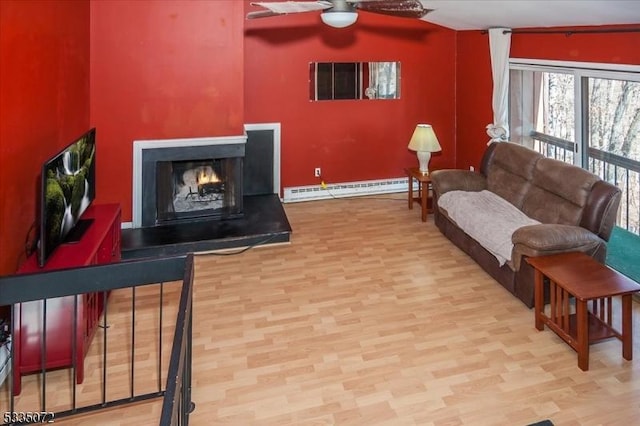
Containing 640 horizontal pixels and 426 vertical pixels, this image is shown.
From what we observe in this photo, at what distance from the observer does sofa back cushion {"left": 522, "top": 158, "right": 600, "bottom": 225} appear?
12.1ft

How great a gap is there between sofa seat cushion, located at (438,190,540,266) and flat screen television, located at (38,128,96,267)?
3.16 metres

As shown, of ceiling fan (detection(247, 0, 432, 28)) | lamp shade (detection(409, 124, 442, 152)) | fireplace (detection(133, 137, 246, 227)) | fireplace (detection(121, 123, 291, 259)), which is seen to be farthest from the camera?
lamp shade (detection(409, 124, 442, 152))

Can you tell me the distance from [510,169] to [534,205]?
2.06 feet

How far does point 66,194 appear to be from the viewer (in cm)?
311

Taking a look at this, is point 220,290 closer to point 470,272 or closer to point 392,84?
point 470,272

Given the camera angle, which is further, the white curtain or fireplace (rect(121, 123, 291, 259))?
the white curtain

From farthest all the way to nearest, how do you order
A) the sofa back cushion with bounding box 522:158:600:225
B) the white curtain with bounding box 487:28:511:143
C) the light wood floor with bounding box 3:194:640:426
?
the white curtain with bounding box 487:28:511:143 < the sofa back cushion with bounding box 522:158:600:225 < the light wood floor with bounding box 3:194:640:426

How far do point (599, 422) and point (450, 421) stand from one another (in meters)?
0.76

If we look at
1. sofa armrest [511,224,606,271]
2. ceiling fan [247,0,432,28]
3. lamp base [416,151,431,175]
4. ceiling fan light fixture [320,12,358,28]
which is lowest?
sofa armrest [511,224,606,271]

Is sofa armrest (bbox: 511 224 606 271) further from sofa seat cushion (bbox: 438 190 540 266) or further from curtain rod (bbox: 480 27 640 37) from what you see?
curtain rod (bbox: 480 27 640 37)

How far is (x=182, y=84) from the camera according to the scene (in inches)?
189

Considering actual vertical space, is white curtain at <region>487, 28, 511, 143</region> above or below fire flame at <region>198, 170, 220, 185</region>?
above

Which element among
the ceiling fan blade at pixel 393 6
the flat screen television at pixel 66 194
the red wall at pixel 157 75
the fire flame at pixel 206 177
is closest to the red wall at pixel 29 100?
the flat screen television at pixel 66 194

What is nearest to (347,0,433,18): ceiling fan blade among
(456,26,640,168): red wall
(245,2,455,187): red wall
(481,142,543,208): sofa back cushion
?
(456,26,640,168): red wall
